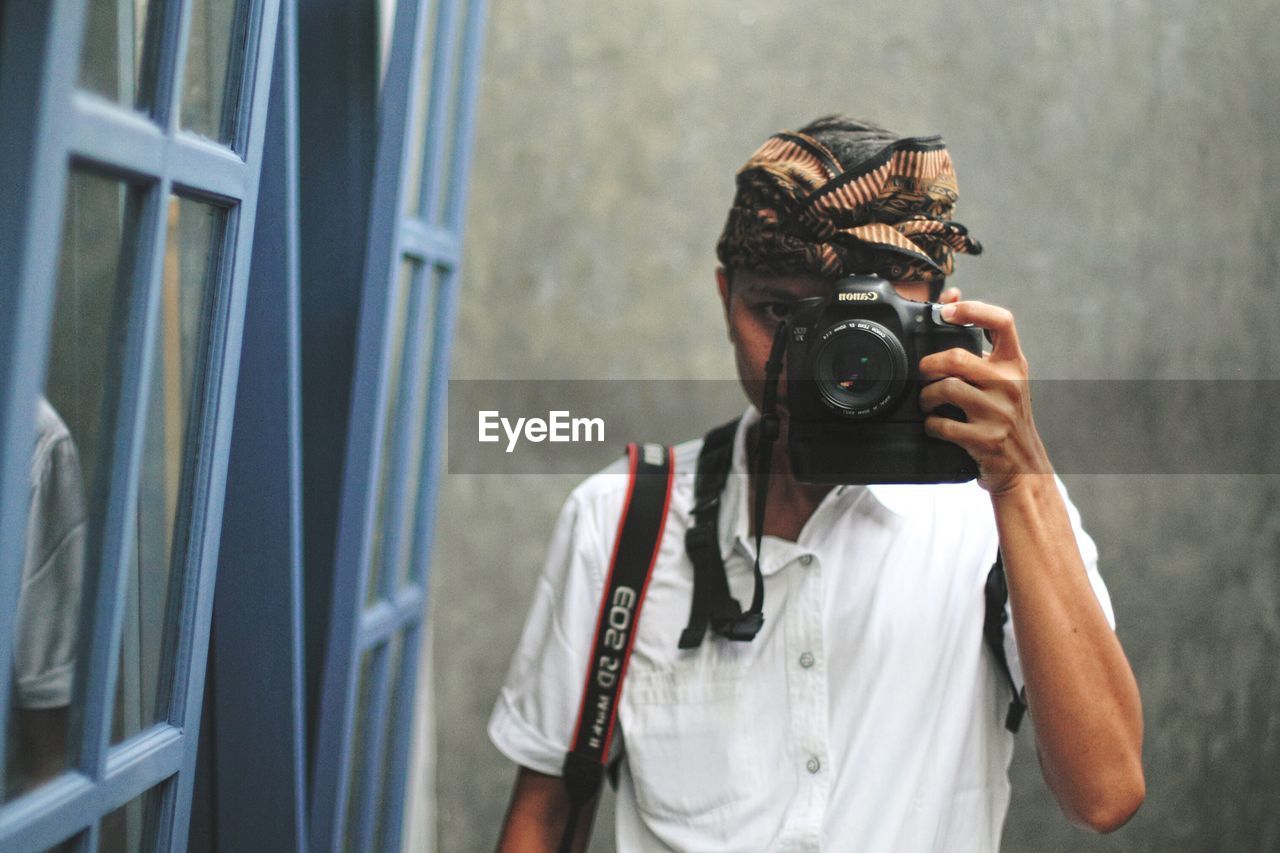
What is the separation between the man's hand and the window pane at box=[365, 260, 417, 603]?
0.72 meters

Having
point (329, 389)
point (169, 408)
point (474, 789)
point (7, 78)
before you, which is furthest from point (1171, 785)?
point (7, 78)

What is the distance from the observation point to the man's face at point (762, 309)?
3.17 ft

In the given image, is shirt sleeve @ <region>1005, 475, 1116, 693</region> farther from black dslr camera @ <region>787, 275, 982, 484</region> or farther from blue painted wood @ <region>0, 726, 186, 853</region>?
blue painted wood @ <region>0, 726, 186, 853</region>

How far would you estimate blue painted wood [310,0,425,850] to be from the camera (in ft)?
3.77

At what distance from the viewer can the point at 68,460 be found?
0.71m

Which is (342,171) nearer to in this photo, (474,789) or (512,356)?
(512,356)

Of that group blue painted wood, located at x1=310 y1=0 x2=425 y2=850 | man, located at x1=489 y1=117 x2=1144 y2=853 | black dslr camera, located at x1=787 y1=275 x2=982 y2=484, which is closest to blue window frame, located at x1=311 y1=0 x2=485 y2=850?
blue painted wood, located at x1=310 y1=0 x2=425 y2=850

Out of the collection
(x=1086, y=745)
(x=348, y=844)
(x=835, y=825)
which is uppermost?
(x=1086, y=745)

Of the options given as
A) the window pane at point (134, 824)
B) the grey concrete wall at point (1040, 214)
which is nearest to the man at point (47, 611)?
the window pane at point (134, 824)

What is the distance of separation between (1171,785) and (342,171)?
1689mm

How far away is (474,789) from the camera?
1996 millimetres

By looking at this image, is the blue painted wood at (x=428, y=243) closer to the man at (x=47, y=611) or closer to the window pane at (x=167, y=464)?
the window pane at (x=167, y=464)

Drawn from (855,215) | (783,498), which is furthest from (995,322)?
(783,498)

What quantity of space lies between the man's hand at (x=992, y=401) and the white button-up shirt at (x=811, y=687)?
0.12 meters
